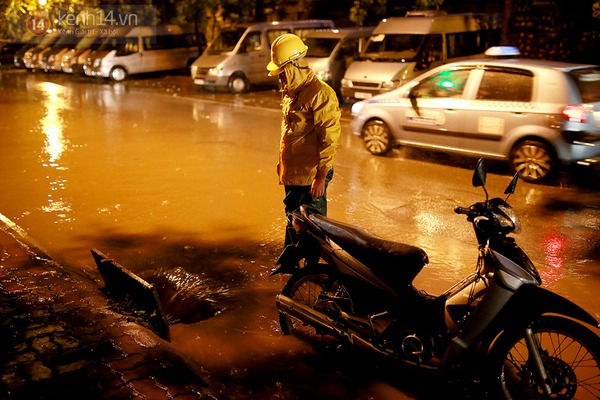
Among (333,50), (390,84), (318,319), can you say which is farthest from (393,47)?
(318,319)

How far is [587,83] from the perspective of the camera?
27.5 feet

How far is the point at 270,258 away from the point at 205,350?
6.03 feet

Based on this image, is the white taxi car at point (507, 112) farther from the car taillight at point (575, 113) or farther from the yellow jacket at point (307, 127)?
the yellow jacket at point (307, 127)

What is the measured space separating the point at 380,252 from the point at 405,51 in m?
12.0

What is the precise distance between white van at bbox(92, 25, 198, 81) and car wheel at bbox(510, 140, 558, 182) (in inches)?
754

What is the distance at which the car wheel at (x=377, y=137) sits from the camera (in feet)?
33.9

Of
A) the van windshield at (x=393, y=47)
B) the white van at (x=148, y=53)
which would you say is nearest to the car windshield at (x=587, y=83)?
the van windshield at (x=393, y=47)

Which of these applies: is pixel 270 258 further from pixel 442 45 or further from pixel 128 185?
pixel 442 45

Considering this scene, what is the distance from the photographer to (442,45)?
1504 centimetres

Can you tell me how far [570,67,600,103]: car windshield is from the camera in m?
8.25

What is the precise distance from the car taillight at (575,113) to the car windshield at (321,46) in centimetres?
1028

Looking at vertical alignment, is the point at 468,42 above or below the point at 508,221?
above

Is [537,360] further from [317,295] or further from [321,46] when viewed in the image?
[321,46]

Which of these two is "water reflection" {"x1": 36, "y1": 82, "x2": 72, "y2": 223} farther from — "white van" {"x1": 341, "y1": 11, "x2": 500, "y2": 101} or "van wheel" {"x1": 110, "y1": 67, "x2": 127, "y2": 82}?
"white van" {"x1": 341, "y1": 11, "x2": 500, "y2": 101}
